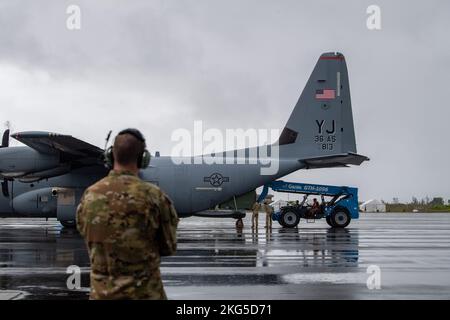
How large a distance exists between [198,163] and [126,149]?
75.3ft

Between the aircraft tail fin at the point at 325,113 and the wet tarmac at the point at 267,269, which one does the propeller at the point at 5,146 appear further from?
the aircraft tail fin at the point at 325,113

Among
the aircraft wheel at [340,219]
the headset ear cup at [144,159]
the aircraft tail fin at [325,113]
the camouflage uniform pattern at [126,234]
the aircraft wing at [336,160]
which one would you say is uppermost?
the aircraft tail fin at [325,113]

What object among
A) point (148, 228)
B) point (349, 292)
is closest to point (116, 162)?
point (148, 228)

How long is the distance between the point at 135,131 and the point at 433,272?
964cm

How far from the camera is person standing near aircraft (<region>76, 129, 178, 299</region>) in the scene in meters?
4.61

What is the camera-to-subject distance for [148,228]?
4645 millimetres

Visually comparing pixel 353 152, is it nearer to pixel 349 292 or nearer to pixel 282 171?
pixel 282 171

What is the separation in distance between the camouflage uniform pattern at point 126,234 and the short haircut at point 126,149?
0.48 feet

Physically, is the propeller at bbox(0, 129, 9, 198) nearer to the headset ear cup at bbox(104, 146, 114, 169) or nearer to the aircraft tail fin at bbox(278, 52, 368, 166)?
the aircraft tail fin at bbox(278, 52, 368, 166)

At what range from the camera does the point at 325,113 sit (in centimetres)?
2958

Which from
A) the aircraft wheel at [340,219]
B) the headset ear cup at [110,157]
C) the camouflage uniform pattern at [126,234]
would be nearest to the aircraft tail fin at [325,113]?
the aircraft wheel at [340,219]

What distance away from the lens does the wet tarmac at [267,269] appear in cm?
1012

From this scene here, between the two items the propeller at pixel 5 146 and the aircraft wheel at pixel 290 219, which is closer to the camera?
the propeller at pixel 5 146

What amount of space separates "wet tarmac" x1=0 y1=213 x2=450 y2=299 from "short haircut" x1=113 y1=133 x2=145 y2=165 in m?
5.26
